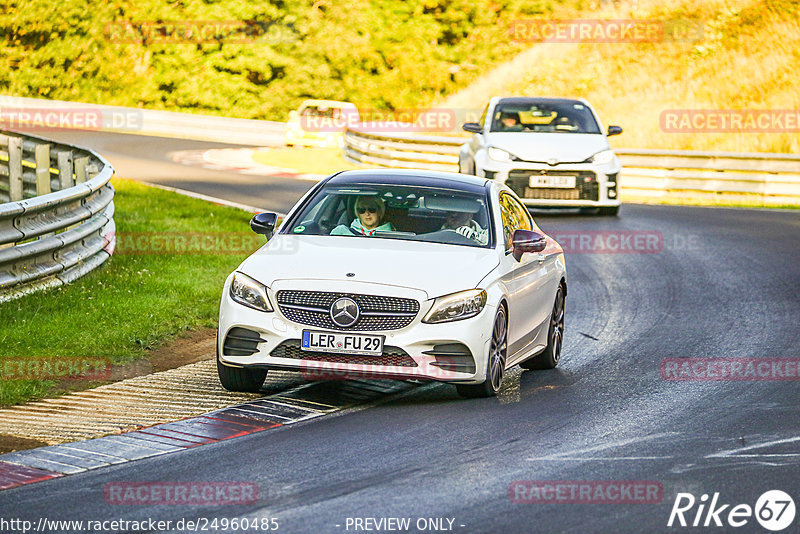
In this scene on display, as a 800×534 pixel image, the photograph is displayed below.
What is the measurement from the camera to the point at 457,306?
9.05 metres

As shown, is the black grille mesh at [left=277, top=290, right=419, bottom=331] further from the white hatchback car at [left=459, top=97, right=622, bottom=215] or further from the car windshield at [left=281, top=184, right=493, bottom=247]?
the white hatchback car at [left=459, top=97, right=622, bottom=215]

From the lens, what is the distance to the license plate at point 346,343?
8.84 meters

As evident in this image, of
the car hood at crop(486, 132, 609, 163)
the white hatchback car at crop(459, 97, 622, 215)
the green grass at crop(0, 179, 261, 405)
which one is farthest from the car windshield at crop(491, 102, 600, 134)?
the green grass at crop(0, 179, 261, 405)

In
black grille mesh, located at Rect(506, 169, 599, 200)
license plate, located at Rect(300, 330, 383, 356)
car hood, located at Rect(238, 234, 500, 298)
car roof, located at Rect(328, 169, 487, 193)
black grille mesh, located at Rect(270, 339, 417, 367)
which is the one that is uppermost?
car roof, located at Rect(328, 169, 487, 193)

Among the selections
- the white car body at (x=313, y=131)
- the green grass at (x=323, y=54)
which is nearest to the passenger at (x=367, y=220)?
the white car body at (x=313, y=131)

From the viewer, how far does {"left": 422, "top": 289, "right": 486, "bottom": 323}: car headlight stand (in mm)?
8969

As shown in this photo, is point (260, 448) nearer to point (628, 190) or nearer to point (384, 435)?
point (384, 435)

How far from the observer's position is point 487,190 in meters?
10.5

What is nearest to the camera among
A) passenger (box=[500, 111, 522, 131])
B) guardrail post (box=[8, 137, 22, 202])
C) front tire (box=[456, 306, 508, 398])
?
Answer: front tire (box=[456, 306, 508, 398])

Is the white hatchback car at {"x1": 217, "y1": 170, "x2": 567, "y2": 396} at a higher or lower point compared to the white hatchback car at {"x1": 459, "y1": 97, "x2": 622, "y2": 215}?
higher

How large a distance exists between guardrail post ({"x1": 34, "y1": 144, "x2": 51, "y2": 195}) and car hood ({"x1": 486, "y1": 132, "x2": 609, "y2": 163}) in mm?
6653

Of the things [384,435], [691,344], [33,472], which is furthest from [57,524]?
[691,344]

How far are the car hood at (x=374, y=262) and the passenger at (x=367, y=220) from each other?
0.81 feet

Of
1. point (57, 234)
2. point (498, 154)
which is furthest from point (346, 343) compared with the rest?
point (498, 154)
